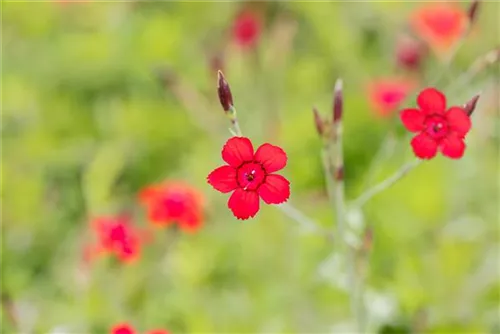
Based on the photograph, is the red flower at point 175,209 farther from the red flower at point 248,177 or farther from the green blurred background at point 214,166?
the red flower at point 248,177

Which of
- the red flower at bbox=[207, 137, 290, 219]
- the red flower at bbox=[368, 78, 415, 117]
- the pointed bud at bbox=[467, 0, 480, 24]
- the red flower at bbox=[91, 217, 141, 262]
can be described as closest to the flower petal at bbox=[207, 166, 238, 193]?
the red flower at bbox=[207, 137, 290, 219]

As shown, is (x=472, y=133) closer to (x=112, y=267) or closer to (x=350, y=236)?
(x=350, y=236)

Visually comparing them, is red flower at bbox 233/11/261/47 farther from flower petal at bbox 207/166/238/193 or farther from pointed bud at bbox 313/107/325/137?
flower petal at bbox 207/166/238/193

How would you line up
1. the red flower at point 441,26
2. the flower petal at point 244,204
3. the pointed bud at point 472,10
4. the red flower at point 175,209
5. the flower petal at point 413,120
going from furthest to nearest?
the red flower at point 441,26
the red flower at point 175,209
the pointed bud at point 472,10
the flower petal at point 413,120
the flower petal at point 244,204

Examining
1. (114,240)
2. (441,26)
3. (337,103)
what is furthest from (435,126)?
(441,26)

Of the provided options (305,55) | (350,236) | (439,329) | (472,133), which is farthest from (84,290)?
(305,55)

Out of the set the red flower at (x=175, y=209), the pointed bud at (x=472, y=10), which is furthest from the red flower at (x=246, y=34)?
the pointed bud at (x=472, y=10)

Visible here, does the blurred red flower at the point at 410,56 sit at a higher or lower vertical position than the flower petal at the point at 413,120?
higher
